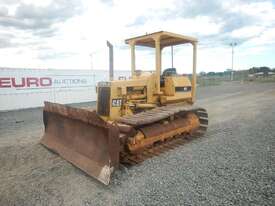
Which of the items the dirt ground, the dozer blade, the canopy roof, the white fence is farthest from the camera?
the white fence

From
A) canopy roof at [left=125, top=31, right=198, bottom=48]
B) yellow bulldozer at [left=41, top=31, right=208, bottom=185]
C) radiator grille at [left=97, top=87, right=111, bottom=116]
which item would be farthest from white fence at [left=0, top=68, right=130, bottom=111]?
radiator grille at [left=97, top=87, right=111, bottom=116]

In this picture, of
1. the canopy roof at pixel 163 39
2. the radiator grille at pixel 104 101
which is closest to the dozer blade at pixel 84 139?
the radiator grille at pixel 104 101

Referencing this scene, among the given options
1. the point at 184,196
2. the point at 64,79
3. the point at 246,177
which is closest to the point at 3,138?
the point at 184,196

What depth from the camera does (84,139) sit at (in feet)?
15.9

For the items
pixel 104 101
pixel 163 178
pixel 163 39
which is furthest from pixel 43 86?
pixel 163 178

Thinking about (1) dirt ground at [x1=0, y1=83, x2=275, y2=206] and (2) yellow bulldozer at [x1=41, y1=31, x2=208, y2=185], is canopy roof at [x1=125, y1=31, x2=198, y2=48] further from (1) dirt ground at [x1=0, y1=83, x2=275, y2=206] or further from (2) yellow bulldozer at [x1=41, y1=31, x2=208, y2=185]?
(1) dirt ground at [x1=0, y1=83, x2=275, y2=206]

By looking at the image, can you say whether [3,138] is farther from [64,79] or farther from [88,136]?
[64,79]

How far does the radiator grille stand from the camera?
557 centimetres

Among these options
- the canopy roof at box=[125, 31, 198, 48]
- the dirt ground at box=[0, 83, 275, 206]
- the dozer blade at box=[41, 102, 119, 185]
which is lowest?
the dirt ground at box=[0, 83, 275, 206]

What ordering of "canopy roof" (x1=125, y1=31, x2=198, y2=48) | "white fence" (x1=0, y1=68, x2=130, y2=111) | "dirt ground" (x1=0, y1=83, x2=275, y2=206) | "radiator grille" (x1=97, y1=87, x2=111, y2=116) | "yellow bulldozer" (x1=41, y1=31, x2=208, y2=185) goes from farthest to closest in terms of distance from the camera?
"white fence" (x1=0, y1=68, x2=130, y2=111), "canopy roof" (x1=125, y1=31, x2=198, y2=48), "radiator grille" (x1=97, y1=87, x2=111, y2=116), "yellow bulldozer" (x1=41, y1=31, x2=208, y2=185), "dirt ground" (x1=0, y1=83, x2=275, y2=206)

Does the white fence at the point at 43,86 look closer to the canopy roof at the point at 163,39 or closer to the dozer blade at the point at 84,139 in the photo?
the dozer blade at the point at 84,139

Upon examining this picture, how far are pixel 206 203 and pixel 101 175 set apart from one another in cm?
174

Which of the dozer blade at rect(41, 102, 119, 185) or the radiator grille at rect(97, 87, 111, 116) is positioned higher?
the radiator grille at rect(97, 87, 111, 116)

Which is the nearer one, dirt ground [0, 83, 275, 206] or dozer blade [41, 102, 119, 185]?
dirt ground [0, 83, 275, 206]
